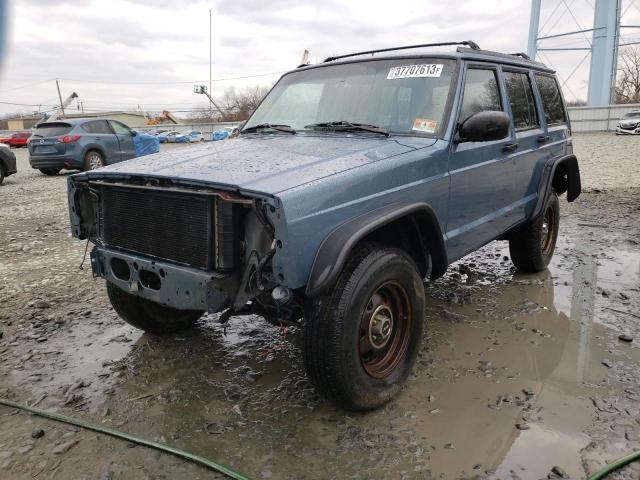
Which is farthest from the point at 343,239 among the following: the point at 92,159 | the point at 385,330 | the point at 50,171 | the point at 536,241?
the point at 50,171

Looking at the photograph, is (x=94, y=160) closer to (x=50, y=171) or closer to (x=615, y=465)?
(x=50, y=171)

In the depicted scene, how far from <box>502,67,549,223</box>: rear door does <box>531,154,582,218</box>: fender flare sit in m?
0.05

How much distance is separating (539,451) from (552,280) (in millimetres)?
2800

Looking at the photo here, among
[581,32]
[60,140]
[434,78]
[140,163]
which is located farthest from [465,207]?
[581,32]

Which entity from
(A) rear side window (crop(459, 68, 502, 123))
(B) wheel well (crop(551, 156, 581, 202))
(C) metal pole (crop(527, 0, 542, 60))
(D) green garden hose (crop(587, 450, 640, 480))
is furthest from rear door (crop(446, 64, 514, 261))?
(C) metal pole (crop(527, 0, 542, 60))

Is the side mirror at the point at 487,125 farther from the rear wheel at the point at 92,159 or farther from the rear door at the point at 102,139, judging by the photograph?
the rear door at the point at 102,139

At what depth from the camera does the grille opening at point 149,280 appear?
2.74 metres

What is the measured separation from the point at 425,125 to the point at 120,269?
2.13 m

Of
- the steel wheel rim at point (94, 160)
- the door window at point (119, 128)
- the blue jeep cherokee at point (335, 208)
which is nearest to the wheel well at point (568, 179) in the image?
the blue jeep cherokee at point (335, 208)

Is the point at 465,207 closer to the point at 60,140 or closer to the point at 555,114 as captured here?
the point at 555,114

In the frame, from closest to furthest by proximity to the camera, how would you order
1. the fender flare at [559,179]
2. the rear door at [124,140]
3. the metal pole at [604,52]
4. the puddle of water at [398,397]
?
the puddle of water at [398,397], the fender flare at [559,179], the rear door at [124,140], the metal pole at [604,52]

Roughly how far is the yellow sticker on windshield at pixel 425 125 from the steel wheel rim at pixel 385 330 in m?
1.11

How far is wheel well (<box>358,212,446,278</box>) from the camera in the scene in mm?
3006

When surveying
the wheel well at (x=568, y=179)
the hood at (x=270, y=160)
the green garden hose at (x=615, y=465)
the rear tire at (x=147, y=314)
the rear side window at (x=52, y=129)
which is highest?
the rear side window at (x=52, y=129)
